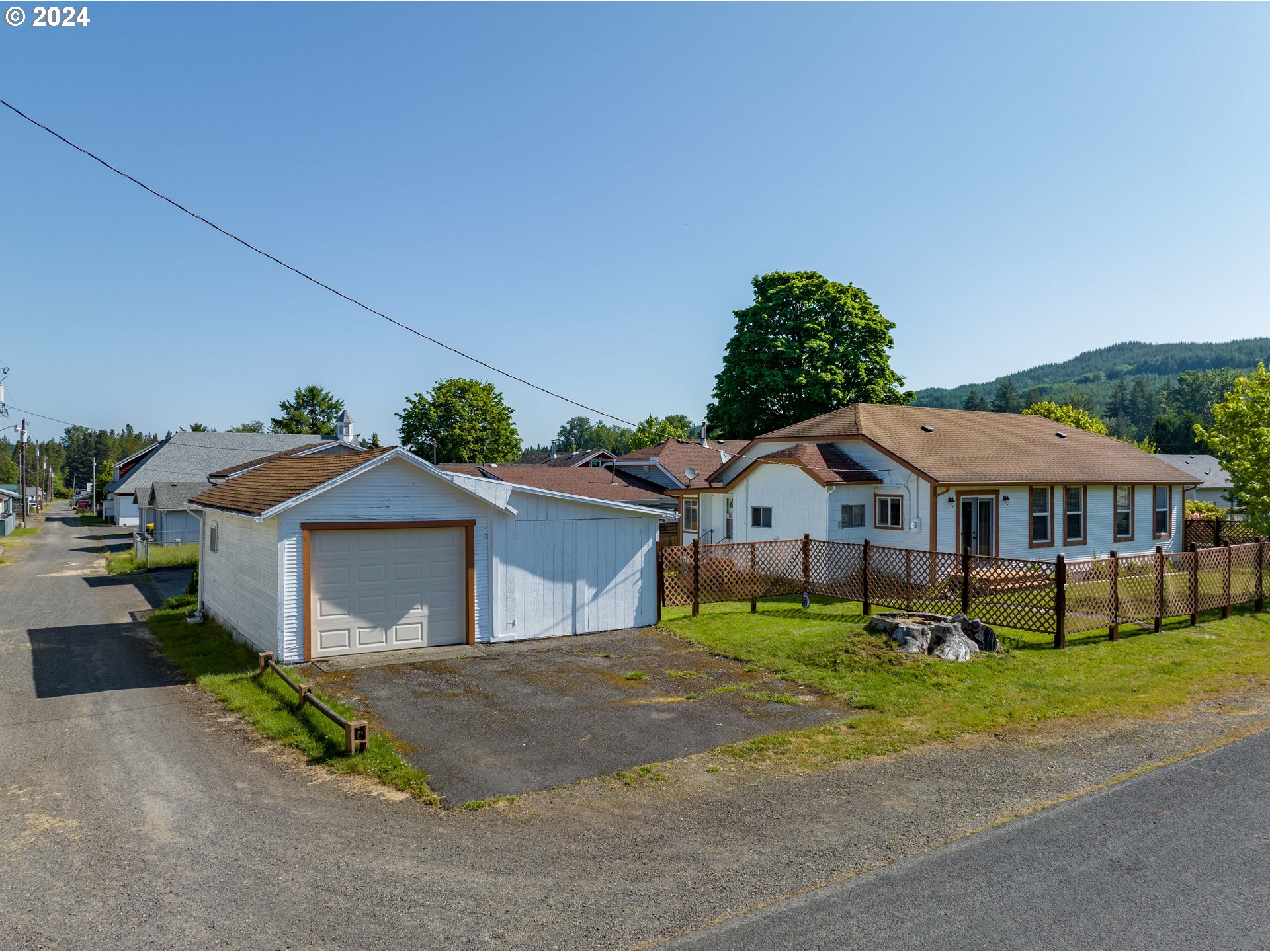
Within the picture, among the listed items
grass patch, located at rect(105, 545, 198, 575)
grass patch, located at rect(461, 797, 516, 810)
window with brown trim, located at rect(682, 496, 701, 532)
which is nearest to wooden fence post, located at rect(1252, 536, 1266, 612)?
window with brown trim, located at rect(682, 496, 701, 532)

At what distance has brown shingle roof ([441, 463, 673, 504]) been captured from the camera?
33219 mm

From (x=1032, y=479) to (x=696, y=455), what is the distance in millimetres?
18797

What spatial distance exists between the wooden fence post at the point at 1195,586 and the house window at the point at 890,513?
7138 mm

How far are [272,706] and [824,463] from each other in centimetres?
1608

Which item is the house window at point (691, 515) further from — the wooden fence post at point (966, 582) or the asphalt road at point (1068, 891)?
the asphalt road at point (1068, 891)

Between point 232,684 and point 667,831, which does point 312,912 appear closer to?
point 667,831

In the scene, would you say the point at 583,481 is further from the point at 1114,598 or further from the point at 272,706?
the point at 272,706

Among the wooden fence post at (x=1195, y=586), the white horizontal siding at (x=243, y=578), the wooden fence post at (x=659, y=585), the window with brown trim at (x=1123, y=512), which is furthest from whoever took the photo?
the window with brown trim at (x=1123, y=512)

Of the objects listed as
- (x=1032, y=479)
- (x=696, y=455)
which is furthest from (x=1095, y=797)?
(x=696, y=455)

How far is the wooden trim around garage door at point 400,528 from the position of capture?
12703mm

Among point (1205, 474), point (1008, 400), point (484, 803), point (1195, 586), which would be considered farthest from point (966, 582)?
point (1008, 400)

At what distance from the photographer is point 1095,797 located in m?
7.27

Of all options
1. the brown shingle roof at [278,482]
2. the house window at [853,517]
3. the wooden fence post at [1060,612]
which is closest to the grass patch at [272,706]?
the brown shingle roof at [278,482]

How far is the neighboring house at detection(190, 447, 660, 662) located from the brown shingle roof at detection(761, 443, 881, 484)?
7470 millimetres
